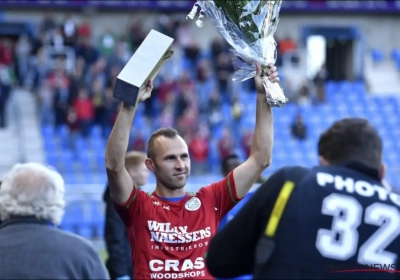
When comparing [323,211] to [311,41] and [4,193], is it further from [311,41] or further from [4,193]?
[311,41]

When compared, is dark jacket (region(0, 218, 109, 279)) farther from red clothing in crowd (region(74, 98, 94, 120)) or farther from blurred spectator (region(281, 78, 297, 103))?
blurred spectator (region(281, 78, 297, 103))

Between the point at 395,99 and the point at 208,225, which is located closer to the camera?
the point at 208,225

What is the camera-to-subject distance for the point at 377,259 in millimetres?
3844

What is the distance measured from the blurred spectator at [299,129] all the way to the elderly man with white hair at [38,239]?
1953cm

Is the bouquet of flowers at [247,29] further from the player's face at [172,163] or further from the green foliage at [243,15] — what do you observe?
the player's face at [172,163]

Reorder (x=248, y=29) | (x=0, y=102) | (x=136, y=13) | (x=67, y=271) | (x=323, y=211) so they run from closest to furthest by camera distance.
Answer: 1. (x=323, y=211)
2. (x=67, y=271)
3. (x=248, y=29)
4. (x=0, y=102)
5. (x=136, y=13)

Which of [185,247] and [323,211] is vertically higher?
[323,211]

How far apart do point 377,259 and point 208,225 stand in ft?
6.19

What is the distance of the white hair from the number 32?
4.23 ft

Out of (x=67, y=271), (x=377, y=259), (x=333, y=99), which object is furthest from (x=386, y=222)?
(x=333, y=99)

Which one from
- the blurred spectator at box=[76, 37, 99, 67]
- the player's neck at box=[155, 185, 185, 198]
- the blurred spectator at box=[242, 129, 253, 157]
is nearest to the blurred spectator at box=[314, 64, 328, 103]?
the blurred spectator at box=[242, 129, 253, 157]

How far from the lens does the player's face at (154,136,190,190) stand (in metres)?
5.69

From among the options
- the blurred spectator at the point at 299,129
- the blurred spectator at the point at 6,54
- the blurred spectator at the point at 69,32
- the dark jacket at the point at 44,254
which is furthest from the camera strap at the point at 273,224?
the blurred spectator at the point at 69,32

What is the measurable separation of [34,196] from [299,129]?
19.7m
